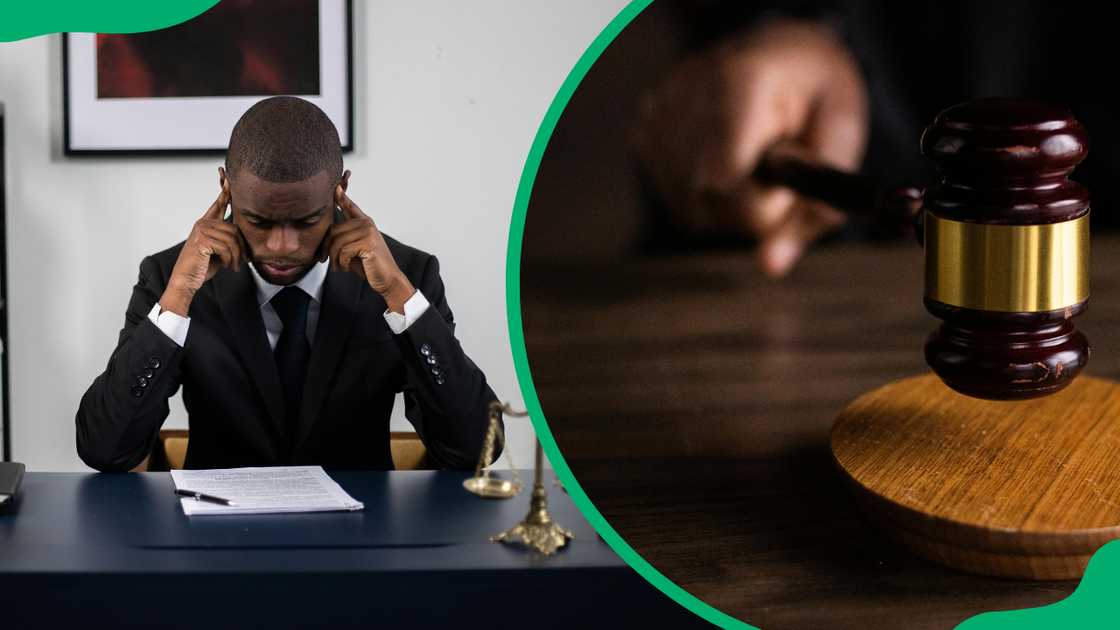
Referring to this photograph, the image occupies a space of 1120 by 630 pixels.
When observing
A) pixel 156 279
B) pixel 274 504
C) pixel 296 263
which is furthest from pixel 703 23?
pixel 156 279

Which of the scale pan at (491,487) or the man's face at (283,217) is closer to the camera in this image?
the scale pan at (491,487)

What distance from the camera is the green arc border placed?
0.29 metres

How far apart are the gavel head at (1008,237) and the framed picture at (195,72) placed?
2105mm

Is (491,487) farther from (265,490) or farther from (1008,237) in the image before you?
(1008,237)

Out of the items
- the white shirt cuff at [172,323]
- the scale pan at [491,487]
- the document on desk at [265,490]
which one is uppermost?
the white shirt cuff at [172,323]

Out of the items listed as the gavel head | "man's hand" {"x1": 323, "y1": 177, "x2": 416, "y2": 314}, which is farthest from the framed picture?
the gavel head

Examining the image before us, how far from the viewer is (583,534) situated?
0.73m

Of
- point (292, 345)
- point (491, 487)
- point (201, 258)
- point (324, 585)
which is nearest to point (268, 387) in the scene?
point (292, 345)

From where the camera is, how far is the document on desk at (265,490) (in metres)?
0.87

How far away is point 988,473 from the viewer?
0.99 ft

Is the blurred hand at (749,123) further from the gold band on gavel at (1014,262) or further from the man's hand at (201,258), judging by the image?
the man's hand at (201,258)

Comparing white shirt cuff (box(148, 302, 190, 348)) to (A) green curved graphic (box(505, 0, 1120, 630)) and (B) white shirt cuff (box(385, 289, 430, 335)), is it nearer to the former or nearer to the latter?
(B) white shirt cuff (box(385, 289, 430, 335))

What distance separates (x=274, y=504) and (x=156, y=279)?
596mm

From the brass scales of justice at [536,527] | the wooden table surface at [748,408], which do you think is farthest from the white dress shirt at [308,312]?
the wooden table surface at [748,408]
